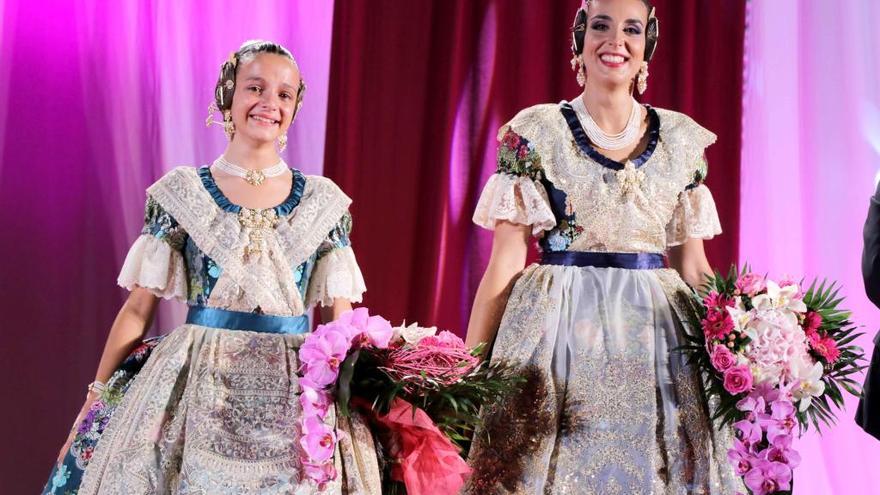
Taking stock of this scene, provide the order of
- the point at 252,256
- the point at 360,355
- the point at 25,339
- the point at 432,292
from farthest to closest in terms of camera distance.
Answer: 1. the point at 432,292
2. the point at 25,339
3. the point at 252,256
4. the point at 360,355

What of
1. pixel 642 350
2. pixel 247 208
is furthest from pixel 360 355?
pixel 642 350

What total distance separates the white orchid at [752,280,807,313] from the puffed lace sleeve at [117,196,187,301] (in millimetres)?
1329

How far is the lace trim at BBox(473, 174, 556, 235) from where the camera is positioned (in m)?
2.79

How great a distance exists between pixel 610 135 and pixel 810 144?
6.48ft

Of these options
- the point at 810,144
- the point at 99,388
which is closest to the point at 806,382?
the point at 99,388

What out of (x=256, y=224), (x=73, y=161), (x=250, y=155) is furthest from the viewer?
(x=73, y=161)

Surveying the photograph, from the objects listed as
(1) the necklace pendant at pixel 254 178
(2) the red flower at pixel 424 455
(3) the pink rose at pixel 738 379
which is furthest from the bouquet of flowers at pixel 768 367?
(1) the necklace pendant at pixel 254 178

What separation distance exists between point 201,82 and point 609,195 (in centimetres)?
158

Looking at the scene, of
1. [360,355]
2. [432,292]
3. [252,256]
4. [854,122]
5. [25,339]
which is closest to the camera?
[360,355]

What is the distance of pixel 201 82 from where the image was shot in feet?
12.2

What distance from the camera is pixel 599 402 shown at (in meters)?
2.59

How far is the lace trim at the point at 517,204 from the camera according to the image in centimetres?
279

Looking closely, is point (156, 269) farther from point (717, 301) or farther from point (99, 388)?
point (717, 301)

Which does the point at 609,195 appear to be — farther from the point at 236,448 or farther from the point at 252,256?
the point at 236,448
